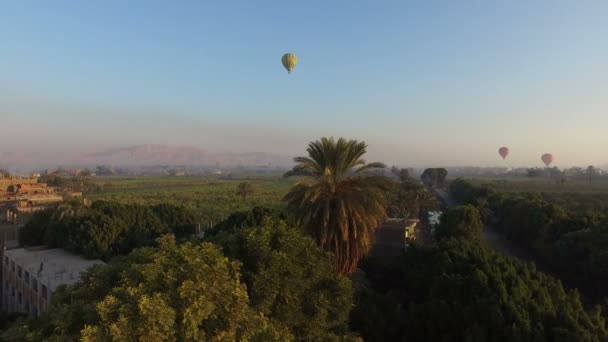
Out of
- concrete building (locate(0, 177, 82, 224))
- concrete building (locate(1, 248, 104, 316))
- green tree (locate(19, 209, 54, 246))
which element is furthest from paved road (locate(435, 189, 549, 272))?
concrete building (locate(0, 177, 82, 224))

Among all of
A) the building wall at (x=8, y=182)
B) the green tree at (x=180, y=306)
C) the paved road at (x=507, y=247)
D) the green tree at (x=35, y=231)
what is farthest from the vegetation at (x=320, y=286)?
the building wall at (x=8, y=182)

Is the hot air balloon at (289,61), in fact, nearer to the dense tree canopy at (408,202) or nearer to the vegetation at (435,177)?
the dense tree canopy at (408,202)

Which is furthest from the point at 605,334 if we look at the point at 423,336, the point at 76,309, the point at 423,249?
the point at 76,309

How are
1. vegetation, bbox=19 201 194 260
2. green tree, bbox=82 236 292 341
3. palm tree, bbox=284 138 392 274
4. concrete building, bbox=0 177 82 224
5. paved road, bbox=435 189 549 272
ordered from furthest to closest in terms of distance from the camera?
concrete building, bbox=0 177 82 224 < paved road, bbox=435 189 549 272 < vegetation, bbox=19 201 194 260 < palm tree, bbox=284 138 392 274 < green tree, bbox=82 236 292 341

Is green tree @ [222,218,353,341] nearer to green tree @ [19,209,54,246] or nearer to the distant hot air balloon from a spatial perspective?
green tree @ [19,209,54,246]

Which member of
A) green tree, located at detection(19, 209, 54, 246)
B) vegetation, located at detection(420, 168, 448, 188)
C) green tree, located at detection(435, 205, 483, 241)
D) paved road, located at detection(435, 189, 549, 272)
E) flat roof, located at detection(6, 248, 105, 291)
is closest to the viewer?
flat roof, located at detection(6, 248, 105, 291)

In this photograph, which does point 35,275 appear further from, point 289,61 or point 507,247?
point 507,247
